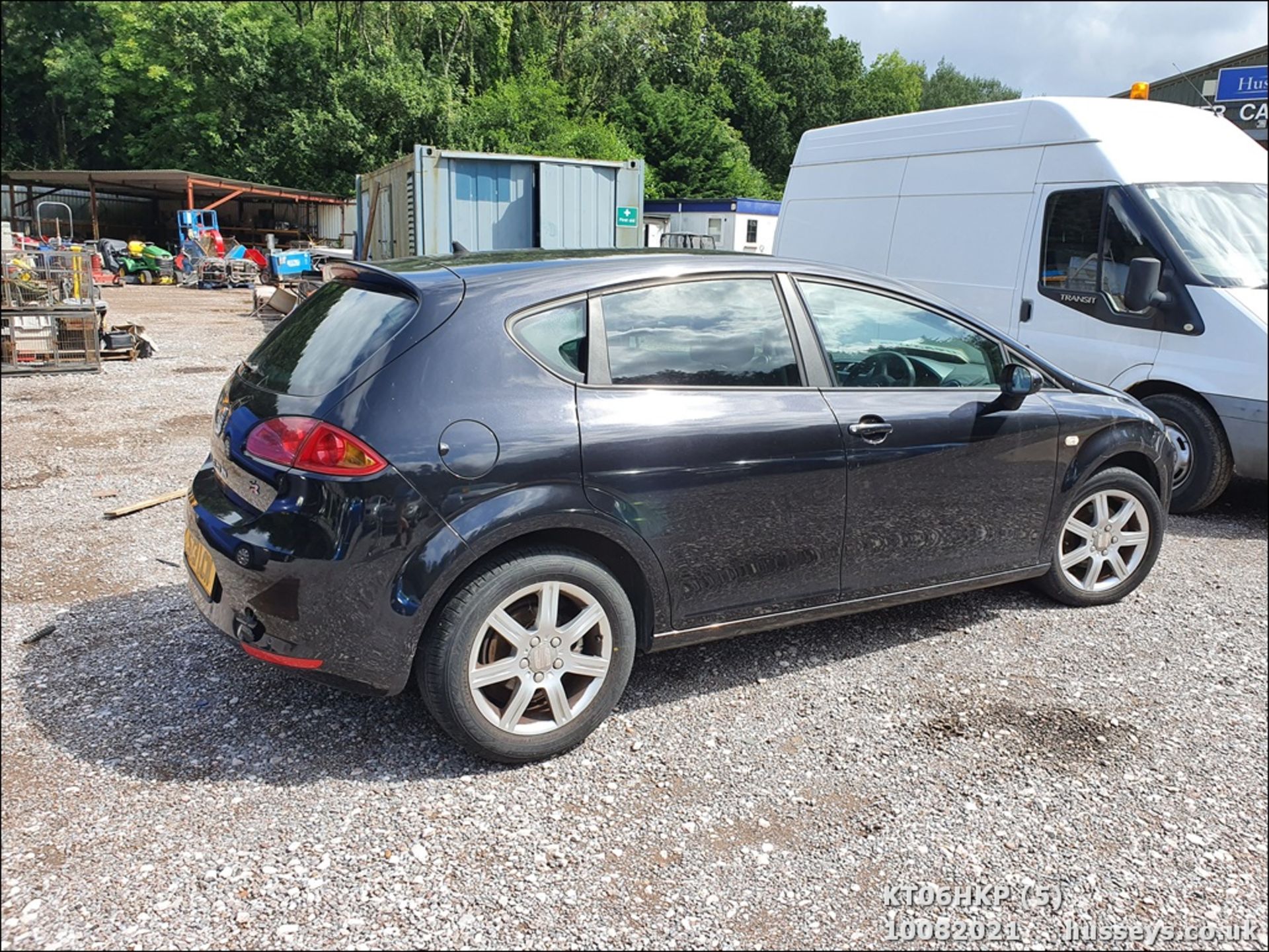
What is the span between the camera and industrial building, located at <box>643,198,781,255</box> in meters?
34.2

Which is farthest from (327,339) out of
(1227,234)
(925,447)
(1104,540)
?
(1104,540)

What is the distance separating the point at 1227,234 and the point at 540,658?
2.07 metres

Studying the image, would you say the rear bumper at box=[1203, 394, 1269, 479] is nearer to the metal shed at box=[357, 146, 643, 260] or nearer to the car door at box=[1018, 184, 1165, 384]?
the car door at box=[1018, 184, 1165, 384]

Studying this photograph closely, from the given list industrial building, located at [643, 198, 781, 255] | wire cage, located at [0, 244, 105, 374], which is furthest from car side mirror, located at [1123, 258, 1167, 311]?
industrial building, located at [643, 198, 781, 255]

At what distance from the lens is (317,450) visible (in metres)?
2.57

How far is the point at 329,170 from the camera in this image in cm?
3155

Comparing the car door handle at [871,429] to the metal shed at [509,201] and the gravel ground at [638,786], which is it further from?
the metal shed at [509,201]

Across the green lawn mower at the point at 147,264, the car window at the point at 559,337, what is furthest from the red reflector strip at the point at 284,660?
the green lawn mower at the point at 147,264

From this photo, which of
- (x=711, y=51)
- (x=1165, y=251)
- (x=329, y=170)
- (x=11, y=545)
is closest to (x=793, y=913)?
(x=11, y=545)

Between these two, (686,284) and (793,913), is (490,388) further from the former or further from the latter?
(793,913)

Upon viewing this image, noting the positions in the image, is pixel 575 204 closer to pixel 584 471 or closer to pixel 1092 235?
pixel 1092 235

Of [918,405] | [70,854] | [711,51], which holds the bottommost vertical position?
[70,854]

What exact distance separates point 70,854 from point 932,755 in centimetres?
232

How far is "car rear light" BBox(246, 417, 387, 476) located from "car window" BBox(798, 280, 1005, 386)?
176cm
